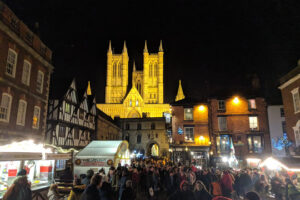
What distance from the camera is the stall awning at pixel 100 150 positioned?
14141mm

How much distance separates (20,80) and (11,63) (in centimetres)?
130

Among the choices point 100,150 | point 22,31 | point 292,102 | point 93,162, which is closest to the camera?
point 93,162

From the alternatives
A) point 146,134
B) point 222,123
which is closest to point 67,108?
point 222,123

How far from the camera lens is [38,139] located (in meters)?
16.8

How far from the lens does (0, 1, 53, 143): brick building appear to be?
1323 cm

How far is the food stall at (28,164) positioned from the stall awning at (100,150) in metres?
1.84

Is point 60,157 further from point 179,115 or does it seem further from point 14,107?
point 179,115

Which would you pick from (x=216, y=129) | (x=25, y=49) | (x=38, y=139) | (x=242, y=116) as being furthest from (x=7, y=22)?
(x=242, y=116)

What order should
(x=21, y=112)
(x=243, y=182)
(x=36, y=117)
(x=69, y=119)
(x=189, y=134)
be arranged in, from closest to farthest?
1. (x=243, y=182)
2. (x=21, y=112)
3. (x=36, y=117)
4. (x=69, y=119)
5. (x=189, y=134)

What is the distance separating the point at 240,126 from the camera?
88.3 feet

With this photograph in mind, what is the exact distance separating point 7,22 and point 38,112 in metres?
6.75

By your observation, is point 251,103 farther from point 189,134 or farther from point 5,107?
point 5,107

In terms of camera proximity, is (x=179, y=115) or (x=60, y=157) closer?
(x=60, y=157)

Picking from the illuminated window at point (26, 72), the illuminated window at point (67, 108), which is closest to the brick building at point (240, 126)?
the illuminated window at point (67, 108)
